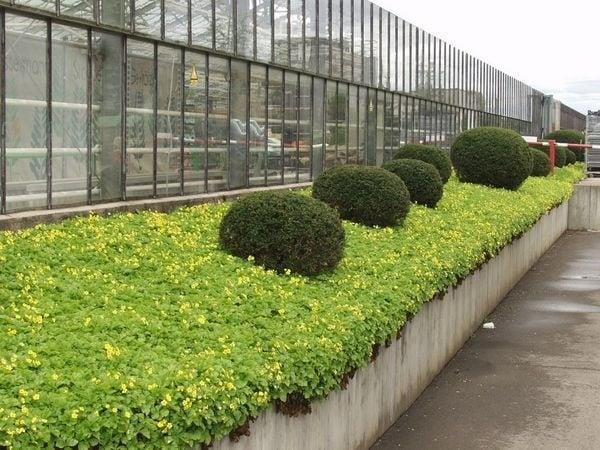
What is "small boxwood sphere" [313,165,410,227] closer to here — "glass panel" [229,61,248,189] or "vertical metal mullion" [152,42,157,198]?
"vertical metal mullion" [152,42,157,198]

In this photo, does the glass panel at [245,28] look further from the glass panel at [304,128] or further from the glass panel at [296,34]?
the glass panel at [304,128]

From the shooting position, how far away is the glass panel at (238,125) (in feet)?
48.7

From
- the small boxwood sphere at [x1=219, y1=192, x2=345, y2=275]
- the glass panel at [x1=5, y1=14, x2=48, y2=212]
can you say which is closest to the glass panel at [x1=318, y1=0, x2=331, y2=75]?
the glass panel at [x1=5, y1=14, x2=48, y2=212]

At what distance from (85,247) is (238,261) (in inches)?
54.1

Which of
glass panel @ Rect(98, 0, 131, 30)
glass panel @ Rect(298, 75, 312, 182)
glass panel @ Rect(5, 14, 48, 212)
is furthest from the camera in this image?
glass panel @ Rect(298, 75, 312, 182)

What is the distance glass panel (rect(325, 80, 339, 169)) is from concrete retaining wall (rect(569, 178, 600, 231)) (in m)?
11.3

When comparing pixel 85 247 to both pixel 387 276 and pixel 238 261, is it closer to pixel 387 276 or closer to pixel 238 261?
pixel 238 261

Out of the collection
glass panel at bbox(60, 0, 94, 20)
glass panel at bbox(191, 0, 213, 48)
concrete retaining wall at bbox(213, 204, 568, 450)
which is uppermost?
glass panel at bbox(191, 0, 213, 48)

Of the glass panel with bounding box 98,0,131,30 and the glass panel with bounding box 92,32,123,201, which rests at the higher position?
the glass panel with bounding box 98,0,131,30

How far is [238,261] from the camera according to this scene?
835 cm

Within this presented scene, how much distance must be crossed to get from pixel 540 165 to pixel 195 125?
18170 millimetres

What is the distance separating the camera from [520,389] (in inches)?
369

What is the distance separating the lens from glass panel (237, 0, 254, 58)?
14.9 meters

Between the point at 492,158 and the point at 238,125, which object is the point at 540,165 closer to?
the point at 492,158
